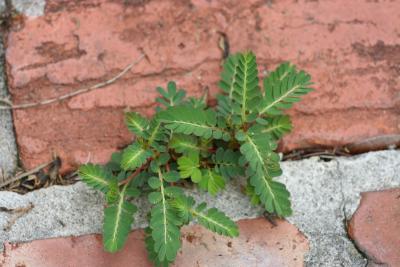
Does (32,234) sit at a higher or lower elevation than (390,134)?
lower

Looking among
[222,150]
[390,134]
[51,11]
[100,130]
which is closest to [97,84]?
[100,130]

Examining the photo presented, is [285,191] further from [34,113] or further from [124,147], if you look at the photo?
[34,113]

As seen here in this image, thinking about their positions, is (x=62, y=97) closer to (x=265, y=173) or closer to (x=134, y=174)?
(x=134, y=174)

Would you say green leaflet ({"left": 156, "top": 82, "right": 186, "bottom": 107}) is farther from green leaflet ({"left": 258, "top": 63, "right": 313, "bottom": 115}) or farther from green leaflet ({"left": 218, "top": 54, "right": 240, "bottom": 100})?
green leaflet ({"left": 258, "top": 63, "right": 313, "bottom": 115})

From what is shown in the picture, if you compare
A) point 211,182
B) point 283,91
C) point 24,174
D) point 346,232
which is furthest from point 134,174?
point 346,232

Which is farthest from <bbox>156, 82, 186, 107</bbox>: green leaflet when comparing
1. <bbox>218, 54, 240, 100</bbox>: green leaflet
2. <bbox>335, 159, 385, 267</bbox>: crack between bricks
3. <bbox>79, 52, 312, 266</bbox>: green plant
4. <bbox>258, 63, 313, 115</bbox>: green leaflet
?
<bbox>335, 159, 385, 267</bbox>: crack between bricks

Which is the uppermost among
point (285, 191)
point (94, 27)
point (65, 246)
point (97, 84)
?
point (94, 27)
